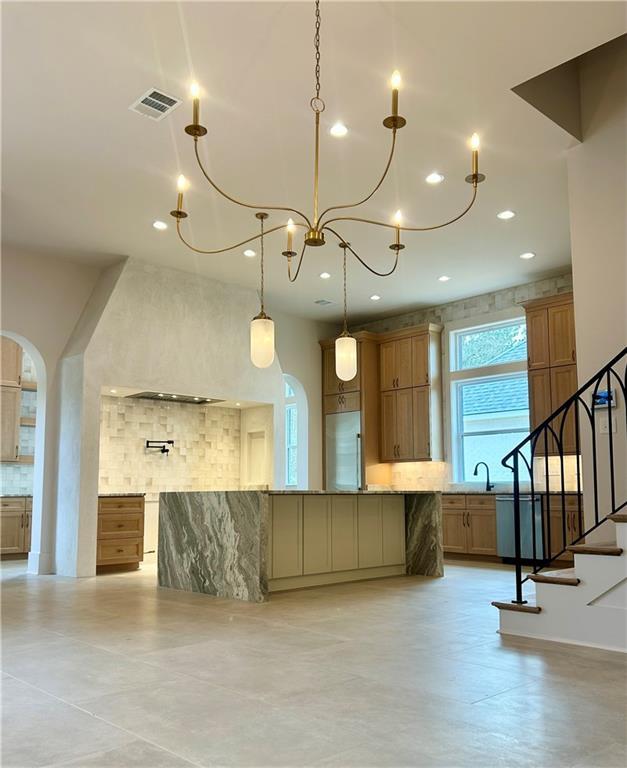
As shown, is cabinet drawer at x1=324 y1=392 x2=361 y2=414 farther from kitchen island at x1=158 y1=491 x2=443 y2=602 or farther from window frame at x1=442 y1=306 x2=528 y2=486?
kitchen island at x1=158 y1=491 x2=443 y2=602

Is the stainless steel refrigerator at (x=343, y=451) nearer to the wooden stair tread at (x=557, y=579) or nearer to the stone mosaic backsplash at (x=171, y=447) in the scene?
the stone mosaic backsplash at (x=171, y=447)

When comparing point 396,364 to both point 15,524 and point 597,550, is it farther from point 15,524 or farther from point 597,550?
point 597,550

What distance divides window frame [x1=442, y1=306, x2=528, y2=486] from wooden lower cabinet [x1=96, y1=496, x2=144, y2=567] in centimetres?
419

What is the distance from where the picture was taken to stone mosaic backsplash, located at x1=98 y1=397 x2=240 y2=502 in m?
8.88

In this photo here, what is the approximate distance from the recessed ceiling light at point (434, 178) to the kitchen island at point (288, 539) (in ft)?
9.09

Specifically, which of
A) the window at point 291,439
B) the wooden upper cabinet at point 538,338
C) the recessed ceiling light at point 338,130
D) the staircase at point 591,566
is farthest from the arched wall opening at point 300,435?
the staircase at point 591,566

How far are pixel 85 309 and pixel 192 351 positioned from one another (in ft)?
4.28

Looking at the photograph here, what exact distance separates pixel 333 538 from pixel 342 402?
4.17 metres

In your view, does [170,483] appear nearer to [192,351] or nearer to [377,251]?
[192,351]

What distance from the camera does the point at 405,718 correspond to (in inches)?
105

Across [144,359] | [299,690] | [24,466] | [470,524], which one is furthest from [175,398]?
[299,690]

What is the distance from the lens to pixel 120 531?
7.83m

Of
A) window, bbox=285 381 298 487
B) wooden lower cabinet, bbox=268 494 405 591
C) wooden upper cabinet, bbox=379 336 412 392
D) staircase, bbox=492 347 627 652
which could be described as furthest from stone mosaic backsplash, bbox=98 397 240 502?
staircase, bbox=492 347 627 652

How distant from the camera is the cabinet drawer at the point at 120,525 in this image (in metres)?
7.68
